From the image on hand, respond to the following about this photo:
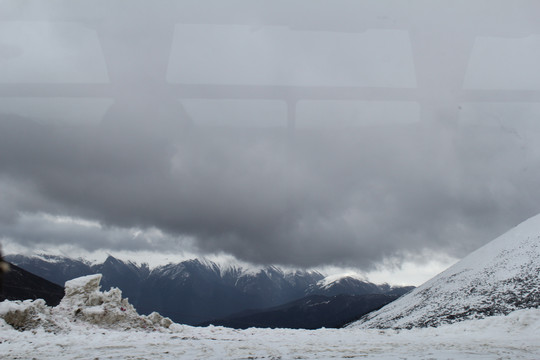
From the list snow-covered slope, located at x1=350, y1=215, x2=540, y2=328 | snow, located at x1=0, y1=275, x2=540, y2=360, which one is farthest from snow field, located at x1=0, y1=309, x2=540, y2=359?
snow-covered slope, located at x1=350, y1=215, x2=540, y2=328

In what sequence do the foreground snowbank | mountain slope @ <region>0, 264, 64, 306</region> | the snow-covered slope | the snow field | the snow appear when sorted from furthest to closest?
mountain slope @ <region>0, 264, 64, 306</region> → the snow-covered slope → the foreground snowbank → the snow → the snow field

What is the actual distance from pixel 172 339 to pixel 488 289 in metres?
42.8

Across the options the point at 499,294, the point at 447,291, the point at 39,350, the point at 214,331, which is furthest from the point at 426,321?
the point at 39,350

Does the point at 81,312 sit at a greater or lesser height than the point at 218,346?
greater

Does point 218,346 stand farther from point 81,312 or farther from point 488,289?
point 488,289

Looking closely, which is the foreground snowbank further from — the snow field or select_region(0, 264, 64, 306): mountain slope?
select_region(0, 264, 64, 306): mountain slope

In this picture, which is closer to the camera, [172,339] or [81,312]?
[172,339]

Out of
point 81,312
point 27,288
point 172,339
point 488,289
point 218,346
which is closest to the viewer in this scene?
point 218,346

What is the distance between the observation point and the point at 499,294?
41.4 metres

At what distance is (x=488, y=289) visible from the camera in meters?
45.1

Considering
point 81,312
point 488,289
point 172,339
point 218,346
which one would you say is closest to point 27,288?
point 81,312

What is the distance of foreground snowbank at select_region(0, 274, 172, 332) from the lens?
62.2 feet

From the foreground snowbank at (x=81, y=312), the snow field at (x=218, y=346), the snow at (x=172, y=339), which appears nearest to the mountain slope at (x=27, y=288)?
the foreground snowbank at (x=81, y=312)

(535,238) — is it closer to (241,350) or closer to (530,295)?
(530,295)
